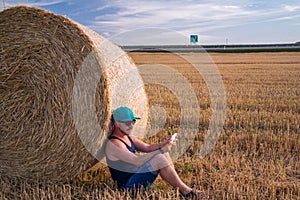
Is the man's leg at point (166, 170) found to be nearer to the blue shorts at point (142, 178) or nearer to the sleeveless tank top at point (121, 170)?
the blue shorts at point (142, 178)

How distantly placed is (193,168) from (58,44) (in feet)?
7.37

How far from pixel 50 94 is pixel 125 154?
3.71 feet

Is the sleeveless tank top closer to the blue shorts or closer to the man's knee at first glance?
the blue shorts

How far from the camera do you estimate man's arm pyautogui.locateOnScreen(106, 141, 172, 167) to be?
12.4ft

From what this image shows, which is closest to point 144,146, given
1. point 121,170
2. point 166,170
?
point 121,170

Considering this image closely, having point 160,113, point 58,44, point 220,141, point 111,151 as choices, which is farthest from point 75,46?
point 160,113

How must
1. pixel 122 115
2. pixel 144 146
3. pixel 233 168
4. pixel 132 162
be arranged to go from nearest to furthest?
1. pixel 132 162
2. pixel 122 115
3. pixel 144 146
4. pixel 233 168

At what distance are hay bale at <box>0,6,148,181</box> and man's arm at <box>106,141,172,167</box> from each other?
187 mm

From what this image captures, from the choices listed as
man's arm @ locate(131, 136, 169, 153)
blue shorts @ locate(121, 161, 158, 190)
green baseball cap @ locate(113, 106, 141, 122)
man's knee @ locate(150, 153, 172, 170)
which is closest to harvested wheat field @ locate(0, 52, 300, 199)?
blue shorts @ locate(121, 161, 158, 190)

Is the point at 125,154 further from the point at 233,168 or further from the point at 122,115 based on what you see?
the point at 233,168

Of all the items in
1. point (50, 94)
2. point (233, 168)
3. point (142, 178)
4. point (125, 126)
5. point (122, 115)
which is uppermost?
point (50, 94)

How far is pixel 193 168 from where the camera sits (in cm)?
471

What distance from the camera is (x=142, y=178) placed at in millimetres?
3840

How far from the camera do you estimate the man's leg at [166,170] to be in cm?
380
